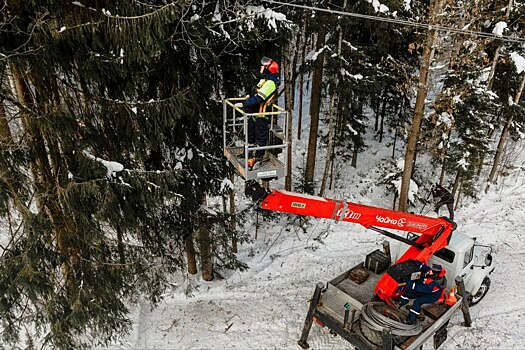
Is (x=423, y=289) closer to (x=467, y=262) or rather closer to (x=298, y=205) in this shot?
(x=467, y=262)

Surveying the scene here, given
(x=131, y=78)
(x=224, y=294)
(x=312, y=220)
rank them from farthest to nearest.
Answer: (x=312, y=220) < (x=224, y=294) < (x=131, y=78)

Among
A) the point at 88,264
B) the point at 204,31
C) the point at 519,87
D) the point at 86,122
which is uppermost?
the point at 204,31

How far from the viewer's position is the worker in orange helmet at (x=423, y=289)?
8.74 metres

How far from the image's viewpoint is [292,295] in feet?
40.8

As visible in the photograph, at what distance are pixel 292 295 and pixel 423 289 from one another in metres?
4.73

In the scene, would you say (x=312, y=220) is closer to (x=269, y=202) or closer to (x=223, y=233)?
(x=223, y=233)

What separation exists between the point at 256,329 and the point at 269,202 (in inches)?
215

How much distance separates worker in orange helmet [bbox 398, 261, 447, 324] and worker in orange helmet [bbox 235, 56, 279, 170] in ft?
15.2

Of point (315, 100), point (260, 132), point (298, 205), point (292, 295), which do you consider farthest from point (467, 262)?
point (315, 100)

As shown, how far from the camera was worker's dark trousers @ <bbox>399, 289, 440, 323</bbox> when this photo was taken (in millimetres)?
8758

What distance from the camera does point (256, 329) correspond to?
11.2 metres

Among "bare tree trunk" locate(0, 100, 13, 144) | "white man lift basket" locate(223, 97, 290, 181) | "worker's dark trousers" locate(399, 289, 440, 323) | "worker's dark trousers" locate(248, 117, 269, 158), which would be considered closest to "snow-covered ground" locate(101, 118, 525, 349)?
"worker's dark trousers" locate(399, 289, 440, 323)

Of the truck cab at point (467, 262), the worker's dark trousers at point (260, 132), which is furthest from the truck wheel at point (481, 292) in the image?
the worker's dark trousers at point (260, 132)

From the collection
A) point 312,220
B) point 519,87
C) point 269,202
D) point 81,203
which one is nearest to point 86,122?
point 81,203
